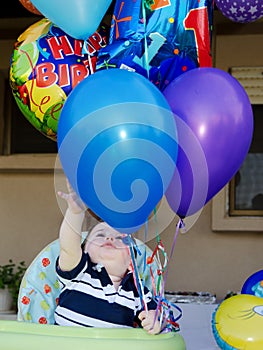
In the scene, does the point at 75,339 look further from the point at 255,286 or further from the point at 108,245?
the point at 255,286

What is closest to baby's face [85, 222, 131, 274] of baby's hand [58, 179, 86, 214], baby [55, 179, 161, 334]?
baby [55, 179, 161, 334]

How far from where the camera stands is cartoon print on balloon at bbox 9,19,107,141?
1.89 m

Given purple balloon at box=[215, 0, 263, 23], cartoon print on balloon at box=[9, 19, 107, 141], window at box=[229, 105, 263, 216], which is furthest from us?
window at box=[229, 105, 263, 216]

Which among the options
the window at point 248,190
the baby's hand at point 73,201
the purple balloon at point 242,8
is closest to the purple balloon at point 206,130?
the baby's hand at point 73,201

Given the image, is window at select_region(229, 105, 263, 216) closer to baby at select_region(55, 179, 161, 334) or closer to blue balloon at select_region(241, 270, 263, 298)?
blue balloon at select_region(241, 270, 263, 298)

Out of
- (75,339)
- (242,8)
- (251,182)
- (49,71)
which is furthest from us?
(251,182)

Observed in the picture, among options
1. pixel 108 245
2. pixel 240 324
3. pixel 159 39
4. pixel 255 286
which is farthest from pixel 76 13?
pixel 255 286

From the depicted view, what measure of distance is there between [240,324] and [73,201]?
624mm

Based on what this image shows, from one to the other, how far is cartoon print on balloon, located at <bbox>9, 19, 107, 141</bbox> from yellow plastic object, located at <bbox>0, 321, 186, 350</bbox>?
0.72m

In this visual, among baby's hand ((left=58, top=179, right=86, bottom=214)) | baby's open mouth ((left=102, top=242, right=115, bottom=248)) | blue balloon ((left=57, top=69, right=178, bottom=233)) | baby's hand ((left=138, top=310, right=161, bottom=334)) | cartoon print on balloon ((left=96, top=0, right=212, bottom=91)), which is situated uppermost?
cartoon print on balloon ((left=96, top=0, right=212, bottom=91))

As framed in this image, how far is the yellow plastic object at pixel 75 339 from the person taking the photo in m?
1.33

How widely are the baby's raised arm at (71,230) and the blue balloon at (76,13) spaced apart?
438mm

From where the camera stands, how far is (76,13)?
1703 millimetres

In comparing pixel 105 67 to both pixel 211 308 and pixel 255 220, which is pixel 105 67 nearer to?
pixel 211 308
